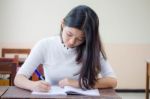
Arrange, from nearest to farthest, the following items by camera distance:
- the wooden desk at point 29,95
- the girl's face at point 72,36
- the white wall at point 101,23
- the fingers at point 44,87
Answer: the wooden desk at point 29,95 < the fingers at point 44,87 < the girl's face at point 72,36 < the white wall at point 101,23

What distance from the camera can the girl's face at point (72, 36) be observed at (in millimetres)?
1585

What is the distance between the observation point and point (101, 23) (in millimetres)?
4301

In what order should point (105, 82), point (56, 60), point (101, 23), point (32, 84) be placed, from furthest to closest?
1. point (101, 23)
2. point (56, 60)
3. point (105, 82)
4. point (32, 84)

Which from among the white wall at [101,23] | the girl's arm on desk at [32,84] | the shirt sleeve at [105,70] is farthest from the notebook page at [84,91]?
the white wall at [101,23]

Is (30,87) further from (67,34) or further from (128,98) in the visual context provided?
(128,98)

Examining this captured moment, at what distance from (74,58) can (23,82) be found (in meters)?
0.34

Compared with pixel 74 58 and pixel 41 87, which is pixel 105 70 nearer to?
pixel 74 58

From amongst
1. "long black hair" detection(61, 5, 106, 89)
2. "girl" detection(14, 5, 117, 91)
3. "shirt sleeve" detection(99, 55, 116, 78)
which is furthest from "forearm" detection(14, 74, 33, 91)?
"shirt sleeve" detection(99, 55, 116, 78)

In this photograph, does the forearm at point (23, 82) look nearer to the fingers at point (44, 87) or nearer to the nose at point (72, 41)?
the fingers at point (44, 87)

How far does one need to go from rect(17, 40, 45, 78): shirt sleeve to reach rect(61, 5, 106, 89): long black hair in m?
0.23

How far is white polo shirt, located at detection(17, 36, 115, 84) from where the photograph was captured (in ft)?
5.62

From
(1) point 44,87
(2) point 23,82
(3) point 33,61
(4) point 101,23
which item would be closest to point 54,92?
(1) point 44,87

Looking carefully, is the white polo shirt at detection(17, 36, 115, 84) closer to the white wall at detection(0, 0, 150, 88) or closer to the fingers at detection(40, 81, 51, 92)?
the fingers at detection(40, 81, 51, 92)

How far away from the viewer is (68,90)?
144 centimetres
